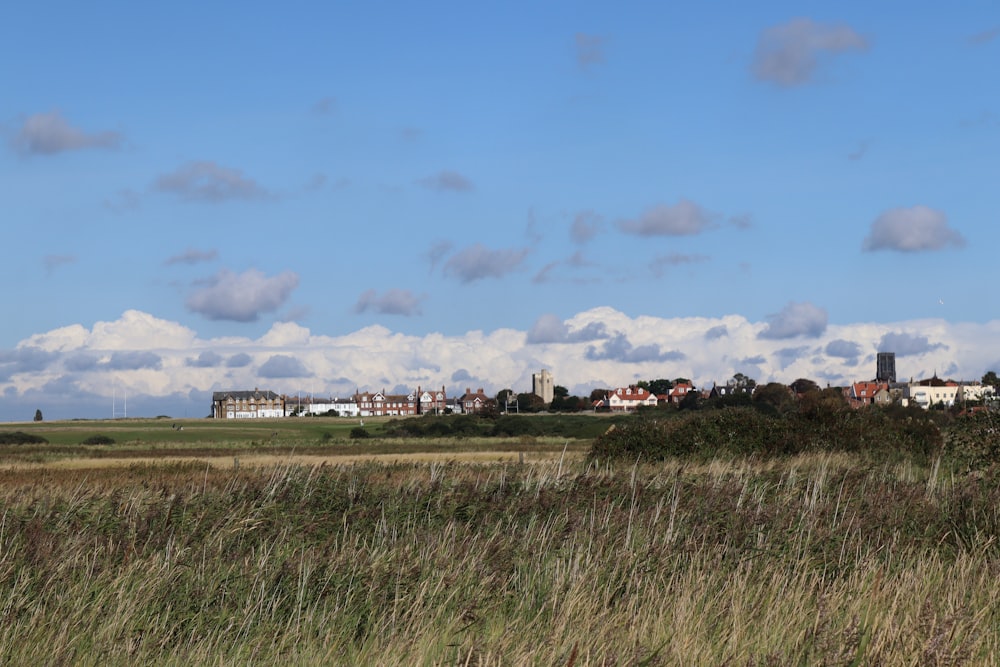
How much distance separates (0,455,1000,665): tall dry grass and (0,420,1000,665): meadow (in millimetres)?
36

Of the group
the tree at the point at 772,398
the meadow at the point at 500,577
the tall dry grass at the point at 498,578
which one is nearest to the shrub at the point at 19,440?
the tree at the point at 772,398

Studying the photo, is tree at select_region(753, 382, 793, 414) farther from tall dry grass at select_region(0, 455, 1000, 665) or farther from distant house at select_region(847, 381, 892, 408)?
tall dry grass at select_region(0, 455, 1000, 665)

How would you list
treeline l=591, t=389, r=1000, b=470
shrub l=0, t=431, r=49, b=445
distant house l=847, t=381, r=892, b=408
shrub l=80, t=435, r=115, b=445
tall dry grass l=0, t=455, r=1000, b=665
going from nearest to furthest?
tall dry grass l=0, t=455, r=1000, b=665, treeline l=591, t=389, r=1000, b=470, shrub l=0, t=431, r=49, b=445, shrub l=80, t=435, r=115, b=445, distant house l=847, t=381, r=892, b=408

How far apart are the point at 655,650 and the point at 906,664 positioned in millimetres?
1560

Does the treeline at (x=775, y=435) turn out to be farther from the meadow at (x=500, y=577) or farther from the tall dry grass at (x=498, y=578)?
the tall dry grass at (x=498, y=578)

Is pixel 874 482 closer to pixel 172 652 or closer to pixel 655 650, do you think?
pixel 655 650

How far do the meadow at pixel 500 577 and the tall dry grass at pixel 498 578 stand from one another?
1.4 inches

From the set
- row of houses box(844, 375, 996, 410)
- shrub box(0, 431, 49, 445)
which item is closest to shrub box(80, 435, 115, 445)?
shrub box(0, 431, 49, 445)

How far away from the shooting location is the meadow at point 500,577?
7.34 m

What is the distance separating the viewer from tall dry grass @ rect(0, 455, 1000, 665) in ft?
24.1

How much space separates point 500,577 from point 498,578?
51mm

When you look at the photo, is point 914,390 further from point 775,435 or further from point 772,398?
point 775,435

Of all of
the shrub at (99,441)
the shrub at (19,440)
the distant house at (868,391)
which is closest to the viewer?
the shrub at (19,440)

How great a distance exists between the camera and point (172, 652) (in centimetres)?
801
